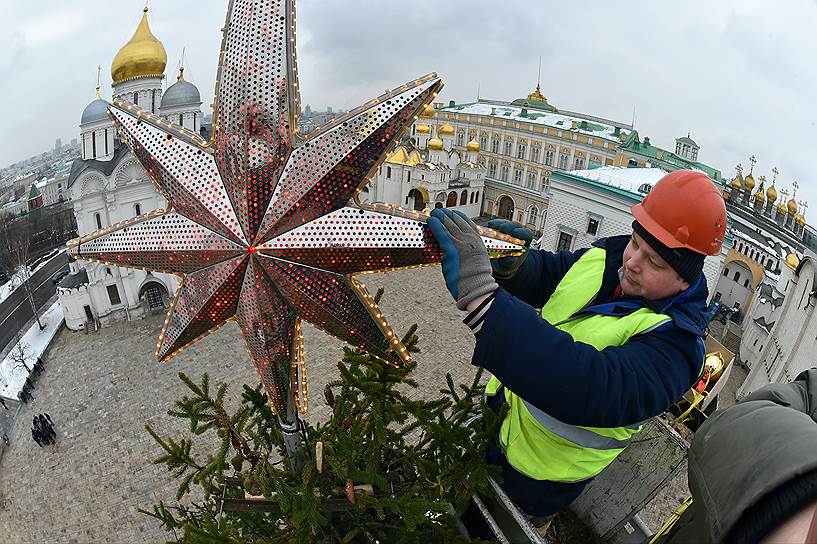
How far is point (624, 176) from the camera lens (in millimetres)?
22922

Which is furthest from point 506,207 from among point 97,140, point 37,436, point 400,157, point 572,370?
point 572,370

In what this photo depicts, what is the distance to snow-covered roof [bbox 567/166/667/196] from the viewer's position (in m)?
21.7

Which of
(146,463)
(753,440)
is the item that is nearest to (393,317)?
(146,463)

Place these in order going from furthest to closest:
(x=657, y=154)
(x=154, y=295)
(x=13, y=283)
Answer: (x=657, y=154) < (x=13, y=283) < (x=154, y=295)

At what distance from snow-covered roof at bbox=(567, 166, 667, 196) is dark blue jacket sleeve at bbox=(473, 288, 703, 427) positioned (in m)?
21.2

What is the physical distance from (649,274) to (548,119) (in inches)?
1503

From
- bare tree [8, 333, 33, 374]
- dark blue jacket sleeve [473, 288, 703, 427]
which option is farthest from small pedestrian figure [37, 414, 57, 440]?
dark blue jacket sleeve [473, 288, 703, 427]

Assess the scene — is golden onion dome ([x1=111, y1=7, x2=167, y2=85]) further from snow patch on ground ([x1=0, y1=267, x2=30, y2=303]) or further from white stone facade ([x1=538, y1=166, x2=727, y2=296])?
white stone facade ([x1=538, y1=166, x2=727, y2=296])

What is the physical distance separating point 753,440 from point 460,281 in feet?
4.42

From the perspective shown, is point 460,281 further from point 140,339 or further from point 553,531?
point 140,339

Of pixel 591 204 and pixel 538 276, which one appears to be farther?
pixel 591 204

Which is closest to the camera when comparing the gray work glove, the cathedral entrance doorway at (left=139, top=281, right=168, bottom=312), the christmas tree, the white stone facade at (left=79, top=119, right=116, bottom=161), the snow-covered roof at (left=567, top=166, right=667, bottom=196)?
the gray work glove

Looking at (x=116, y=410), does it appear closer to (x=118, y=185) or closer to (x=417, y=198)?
(x=118, y=185)

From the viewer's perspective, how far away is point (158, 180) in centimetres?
314
